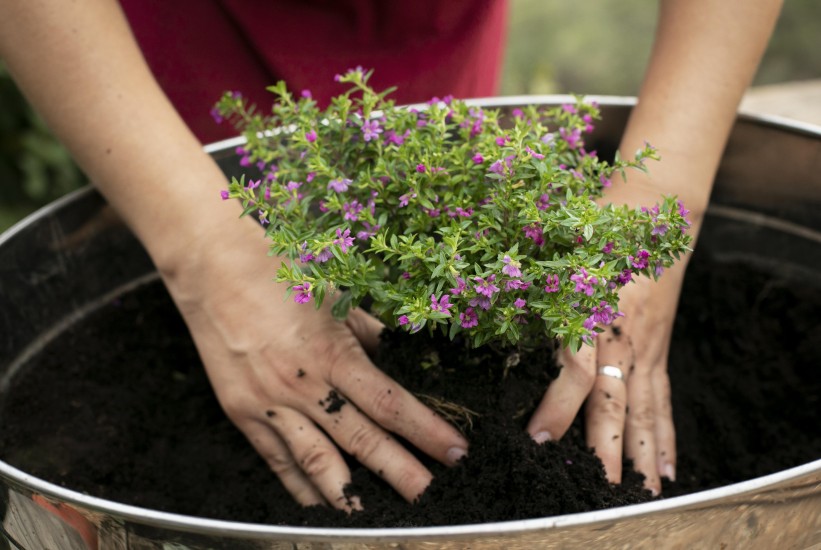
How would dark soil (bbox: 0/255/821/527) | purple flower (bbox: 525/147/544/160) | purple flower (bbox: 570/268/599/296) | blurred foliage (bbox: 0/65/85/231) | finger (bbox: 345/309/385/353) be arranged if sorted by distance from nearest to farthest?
purple flower (bbox: 570/268/599/296) < purple flower (bbox: 525/147/544/160) < dark soil (bbox: 0/255/821/527) < finger (bbox: 345/309/385/353) < blurred foliage (bbox: 0/65/85/231)

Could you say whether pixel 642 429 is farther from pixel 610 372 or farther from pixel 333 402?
pixel 333 402

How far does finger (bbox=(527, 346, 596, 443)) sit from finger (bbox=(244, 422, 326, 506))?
0.40m

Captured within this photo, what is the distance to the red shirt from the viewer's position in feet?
6.51

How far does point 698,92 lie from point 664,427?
0.64m

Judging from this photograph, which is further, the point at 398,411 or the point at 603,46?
the point at 603,46

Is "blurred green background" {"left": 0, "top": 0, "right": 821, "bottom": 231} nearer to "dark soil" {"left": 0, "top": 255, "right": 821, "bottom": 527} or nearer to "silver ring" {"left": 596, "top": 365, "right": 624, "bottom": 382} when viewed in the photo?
"dark soil" {"left": 0, "top": 255, "right": 821, "bottom": 527}

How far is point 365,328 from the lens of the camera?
1507 mm

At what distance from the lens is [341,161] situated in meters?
1.32

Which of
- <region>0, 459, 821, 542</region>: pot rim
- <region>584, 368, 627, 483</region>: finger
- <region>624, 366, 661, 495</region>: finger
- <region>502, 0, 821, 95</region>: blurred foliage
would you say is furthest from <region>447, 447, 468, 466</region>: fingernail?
<region>502, 0, 821, 95</region>: blurred foliage

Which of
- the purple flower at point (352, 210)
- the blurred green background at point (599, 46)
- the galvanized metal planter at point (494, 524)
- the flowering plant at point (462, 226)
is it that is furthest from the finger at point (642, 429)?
the blurred green background at point (599, 46)

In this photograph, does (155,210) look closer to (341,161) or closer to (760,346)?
(341,161)

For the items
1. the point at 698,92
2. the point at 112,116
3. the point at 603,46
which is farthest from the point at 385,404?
the point at 603,46

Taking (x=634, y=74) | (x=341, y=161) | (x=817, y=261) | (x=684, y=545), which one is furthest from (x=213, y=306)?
(x=634, y=74)

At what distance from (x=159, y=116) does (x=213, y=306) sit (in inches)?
14.2
